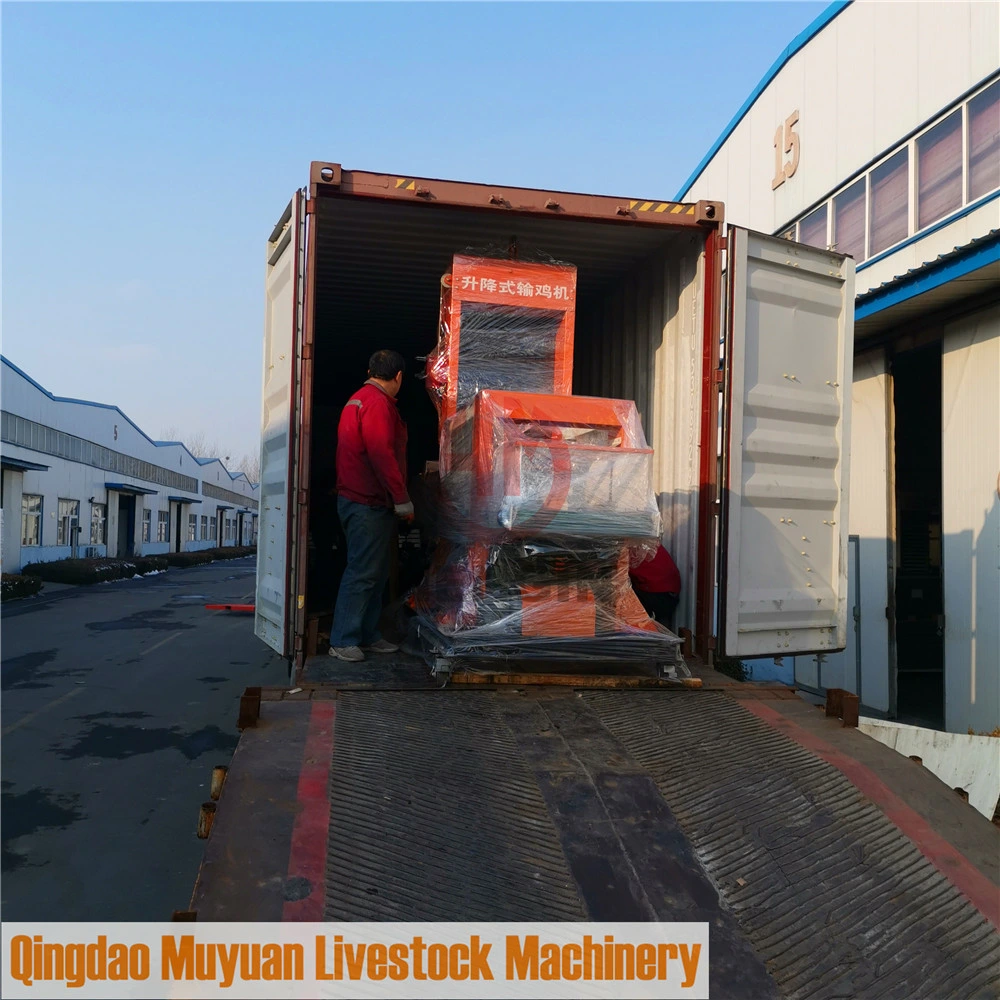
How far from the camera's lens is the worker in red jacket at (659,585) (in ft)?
15.8

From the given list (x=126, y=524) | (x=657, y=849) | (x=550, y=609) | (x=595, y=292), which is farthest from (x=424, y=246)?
(x=126, y=524)

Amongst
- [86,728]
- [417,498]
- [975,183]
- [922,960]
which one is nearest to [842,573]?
[922,960]

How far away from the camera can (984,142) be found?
24.6 feet

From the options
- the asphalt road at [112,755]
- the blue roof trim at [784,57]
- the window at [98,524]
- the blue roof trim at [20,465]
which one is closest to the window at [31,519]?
the blue roof trim at [20,465]

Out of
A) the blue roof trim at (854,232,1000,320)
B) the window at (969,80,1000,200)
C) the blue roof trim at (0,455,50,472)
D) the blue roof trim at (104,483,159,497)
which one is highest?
the window at (969,80,1000,200)

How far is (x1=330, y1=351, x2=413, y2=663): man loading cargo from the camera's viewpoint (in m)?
4.37

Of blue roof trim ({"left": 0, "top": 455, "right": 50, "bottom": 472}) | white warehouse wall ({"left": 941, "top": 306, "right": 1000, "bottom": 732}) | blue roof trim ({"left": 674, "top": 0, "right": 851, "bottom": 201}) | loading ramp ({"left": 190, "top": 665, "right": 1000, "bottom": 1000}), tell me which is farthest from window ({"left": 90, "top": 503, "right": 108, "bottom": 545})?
loading ramp ({"left": 190, "top": 665, "right": 1000, "bottom": 1000})

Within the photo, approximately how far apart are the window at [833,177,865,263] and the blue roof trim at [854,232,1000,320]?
1.77m

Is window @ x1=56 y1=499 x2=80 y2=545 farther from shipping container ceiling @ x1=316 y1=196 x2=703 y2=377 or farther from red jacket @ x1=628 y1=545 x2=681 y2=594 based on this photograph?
red jacket @ x1=628 y1=545 x2=681 y2=594

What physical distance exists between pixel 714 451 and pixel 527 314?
1.43 m

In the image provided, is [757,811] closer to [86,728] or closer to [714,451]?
[714,451]

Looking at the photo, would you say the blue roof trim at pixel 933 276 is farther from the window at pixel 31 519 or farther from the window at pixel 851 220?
the window at pixel 31 519

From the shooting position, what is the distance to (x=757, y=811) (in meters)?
2.86

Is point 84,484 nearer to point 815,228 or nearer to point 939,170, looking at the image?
point 815,228
